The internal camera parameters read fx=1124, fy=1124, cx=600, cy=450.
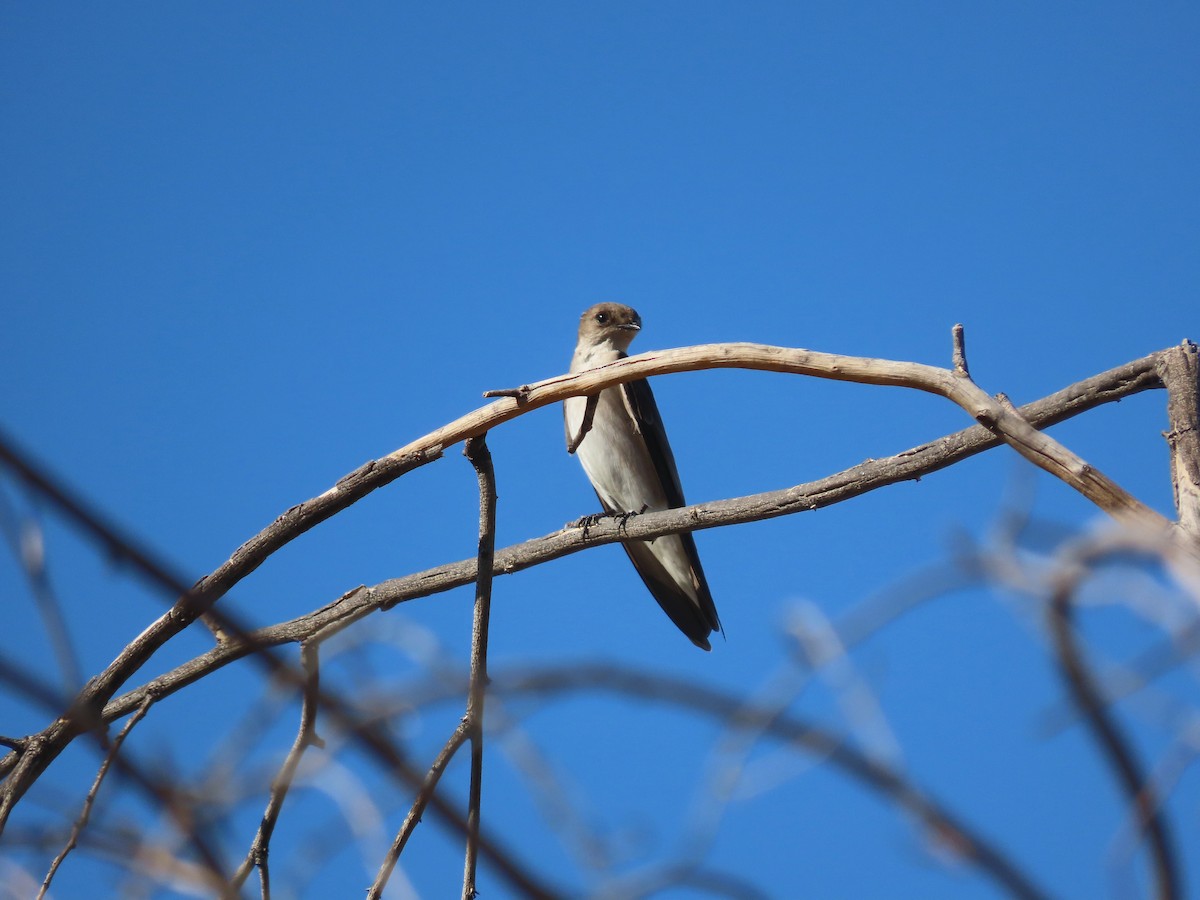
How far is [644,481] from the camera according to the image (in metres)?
8.77

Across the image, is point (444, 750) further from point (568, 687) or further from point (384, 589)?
point (384, 589)

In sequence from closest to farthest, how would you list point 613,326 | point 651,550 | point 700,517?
point 700,517, point 651,550, point 613,326

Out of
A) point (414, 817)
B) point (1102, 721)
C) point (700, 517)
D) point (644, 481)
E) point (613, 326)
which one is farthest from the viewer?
point (613, 326)

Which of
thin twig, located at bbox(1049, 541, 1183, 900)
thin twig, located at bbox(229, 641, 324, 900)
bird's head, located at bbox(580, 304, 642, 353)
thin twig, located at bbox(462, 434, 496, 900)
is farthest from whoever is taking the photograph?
bird's head, located at bbox(580, 304, 642, 353)

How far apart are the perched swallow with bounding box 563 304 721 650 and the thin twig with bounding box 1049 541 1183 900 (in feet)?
23.9

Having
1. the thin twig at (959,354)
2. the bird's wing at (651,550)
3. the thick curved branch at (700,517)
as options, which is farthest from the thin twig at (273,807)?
the bird's wing at (651,550)

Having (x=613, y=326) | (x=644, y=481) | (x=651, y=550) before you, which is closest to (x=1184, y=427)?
(x=651, y=550)

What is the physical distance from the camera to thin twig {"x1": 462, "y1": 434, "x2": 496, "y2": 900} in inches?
78.8

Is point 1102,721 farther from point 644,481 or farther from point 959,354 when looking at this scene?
point 644,481

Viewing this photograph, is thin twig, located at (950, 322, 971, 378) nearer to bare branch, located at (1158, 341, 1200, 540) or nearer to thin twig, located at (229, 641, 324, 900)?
bare branch, located at (1158, 341, 1200, 540)

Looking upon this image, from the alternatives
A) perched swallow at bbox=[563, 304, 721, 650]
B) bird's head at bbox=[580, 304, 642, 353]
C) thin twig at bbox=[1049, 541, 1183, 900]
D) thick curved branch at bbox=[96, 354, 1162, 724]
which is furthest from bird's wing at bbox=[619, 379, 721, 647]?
thin twig at bbox=[1049, 541, 1183, 900]

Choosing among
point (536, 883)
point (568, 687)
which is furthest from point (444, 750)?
point (536, 883)

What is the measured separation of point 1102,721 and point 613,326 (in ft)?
29.5

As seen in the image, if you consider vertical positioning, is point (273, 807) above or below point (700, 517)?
below
